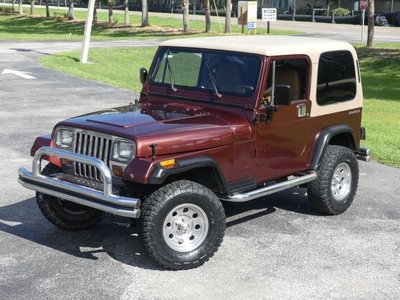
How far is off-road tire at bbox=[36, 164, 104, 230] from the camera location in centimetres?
582

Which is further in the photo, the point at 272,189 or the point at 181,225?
the point at 272,189

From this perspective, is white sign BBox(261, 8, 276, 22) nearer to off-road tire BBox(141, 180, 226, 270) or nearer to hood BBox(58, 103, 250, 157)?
hood BBox(58, 103, 250, 157)

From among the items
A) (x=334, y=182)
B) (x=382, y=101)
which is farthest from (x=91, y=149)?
(x=382, y=101)

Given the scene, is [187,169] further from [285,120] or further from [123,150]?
[285,120]

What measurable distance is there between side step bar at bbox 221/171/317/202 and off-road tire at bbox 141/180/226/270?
0.33 metres

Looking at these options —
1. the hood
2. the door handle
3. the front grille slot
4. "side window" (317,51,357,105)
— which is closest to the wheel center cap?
the hood

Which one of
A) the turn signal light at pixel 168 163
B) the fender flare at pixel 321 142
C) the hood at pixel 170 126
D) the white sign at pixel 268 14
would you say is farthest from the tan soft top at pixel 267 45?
the white sign at pixel 268 14

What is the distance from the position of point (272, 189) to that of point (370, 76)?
57.8 feet

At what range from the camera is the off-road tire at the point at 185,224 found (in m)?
4.90

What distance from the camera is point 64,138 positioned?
5.51 m

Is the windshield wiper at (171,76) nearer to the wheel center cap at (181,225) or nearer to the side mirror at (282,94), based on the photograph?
the side mirror at (282,94)

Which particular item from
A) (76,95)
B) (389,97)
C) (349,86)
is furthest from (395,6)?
(349,86)

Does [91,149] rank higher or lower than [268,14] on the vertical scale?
lower

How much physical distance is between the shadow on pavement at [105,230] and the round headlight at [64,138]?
821 mm
